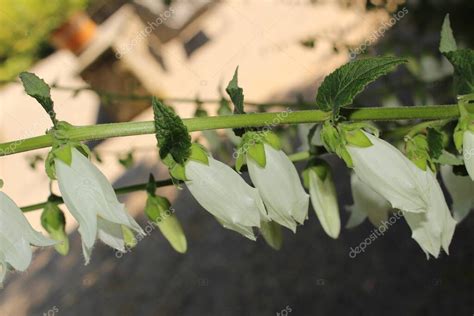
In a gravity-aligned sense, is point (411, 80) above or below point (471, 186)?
below

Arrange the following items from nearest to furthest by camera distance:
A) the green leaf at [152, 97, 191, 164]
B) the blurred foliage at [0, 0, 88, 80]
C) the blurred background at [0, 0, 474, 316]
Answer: the green leaf at [152, 97, 191, 164] < the blurred background at [0, 0, 474, 316] < the blurred foliage at [0, 0, 88, 80]

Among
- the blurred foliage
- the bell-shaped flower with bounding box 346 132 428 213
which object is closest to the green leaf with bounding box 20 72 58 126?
the bell-shaped flower with bounding box 346 132 428 213

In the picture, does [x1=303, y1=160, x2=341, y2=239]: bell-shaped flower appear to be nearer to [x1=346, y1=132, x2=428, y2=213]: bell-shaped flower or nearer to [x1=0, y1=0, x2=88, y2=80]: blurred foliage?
[x1=346, y1=132, x2=428, y2=213]: bell-shaped flower

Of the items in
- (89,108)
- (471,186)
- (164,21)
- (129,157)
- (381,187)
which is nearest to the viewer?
(381,187)

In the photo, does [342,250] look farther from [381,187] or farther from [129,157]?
[381,187]

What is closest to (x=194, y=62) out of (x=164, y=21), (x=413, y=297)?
(x=164, y=21)

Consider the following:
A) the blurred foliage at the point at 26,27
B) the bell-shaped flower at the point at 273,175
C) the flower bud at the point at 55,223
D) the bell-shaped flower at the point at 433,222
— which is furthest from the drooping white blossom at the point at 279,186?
the blurred foliage at the point at 26,27
